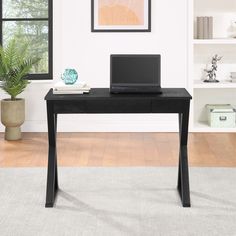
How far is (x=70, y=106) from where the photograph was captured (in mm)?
4562

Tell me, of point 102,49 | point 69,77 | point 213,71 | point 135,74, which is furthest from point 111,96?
point 213,71

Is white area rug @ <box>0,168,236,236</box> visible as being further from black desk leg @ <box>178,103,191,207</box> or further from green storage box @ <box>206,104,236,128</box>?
green storage box @ <box>206,104,236,128</box>

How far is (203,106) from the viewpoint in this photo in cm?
789

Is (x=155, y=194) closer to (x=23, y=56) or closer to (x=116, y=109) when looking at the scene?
(x=116, y=109)

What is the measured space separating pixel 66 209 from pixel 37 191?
1.70 ft

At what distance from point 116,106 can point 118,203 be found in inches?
27.8

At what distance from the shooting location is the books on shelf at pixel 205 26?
748 centimetres

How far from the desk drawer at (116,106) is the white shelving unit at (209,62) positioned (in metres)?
2.94

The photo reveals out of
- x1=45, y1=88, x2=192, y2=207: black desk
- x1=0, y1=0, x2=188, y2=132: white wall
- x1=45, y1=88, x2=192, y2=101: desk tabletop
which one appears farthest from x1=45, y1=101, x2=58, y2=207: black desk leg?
x1=0, y1=0, x2=188, y2=132: white wall

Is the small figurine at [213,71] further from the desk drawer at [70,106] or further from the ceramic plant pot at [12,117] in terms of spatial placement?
the desk drawer at [70,106]

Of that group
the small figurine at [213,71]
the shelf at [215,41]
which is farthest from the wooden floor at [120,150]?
the shelf at [215,41]

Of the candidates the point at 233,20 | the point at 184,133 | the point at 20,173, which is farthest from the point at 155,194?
the point at 233,20

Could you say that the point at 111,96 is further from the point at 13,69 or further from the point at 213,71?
the point at 213,71

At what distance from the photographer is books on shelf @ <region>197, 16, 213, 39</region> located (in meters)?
7.48
